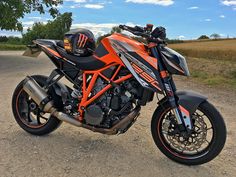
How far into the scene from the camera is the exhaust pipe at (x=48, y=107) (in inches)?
168

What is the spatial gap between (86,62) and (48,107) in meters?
0.84

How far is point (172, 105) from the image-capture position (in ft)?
13.2

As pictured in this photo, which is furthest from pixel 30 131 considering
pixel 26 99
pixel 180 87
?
pixel 180 87

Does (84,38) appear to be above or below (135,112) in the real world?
above

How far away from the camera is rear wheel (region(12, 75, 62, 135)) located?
490cm

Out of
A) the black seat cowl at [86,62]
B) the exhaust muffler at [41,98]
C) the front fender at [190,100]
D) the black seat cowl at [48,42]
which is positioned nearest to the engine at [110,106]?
the black seat cowl at [86,62]

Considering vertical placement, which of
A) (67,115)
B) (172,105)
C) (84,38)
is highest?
(84,38)

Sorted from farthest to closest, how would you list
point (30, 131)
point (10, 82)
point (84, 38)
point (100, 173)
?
1. point (10, 82)
2. point (30, 131)
3. point (84, 38)
4. point (100, 173)

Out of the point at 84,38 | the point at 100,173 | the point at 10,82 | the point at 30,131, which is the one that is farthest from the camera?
the point at 10,82

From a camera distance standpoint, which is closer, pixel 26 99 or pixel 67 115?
pixel 67 115

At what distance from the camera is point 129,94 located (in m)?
4.21

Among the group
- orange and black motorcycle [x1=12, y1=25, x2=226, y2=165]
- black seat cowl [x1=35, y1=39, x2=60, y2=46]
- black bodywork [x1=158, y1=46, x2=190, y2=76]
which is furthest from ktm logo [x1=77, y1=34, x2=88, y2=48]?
black bodywork [x1=158, y1=46, x2=190, y2=76]

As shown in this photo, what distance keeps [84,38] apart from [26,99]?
4.48 feet

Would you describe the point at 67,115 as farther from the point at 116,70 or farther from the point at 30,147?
the point at 116,70
